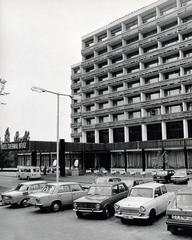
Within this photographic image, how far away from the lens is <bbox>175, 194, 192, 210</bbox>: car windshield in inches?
425

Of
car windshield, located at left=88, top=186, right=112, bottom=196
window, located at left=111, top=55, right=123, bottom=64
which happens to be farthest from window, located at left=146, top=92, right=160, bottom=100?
car windshield, located at left=88, top=186, right=112, bottom=196

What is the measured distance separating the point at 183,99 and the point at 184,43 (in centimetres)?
952

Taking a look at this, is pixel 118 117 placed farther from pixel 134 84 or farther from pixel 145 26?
pixel 145 26

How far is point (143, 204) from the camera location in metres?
12.2

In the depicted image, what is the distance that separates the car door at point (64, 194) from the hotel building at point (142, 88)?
30.6 m

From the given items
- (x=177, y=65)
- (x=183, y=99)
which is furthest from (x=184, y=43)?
(x=183, y=99)

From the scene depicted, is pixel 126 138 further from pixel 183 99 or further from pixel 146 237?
pixel 146 237

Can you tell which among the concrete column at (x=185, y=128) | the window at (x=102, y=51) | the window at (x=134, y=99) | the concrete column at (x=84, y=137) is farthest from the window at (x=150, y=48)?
the concrete column at (x=84, y=137)

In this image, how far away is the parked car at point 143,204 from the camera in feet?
39.7

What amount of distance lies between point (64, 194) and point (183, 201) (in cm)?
760

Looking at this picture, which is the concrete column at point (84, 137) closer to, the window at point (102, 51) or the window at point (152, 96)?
the window at point (152, 96)

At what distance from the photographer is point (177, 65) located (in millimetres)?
47844

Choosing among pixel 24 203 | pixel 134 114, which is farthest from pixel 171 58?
pixel 24 203

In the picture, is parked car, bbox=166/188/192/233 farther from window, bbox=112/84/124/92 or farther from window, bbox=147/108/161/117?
window, bbox=112/84/124/92
